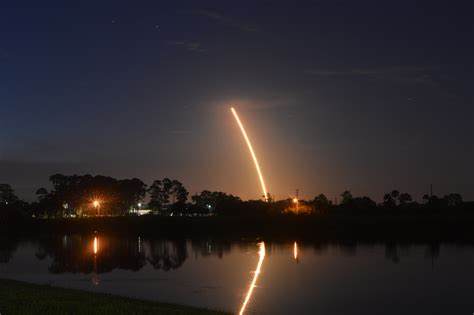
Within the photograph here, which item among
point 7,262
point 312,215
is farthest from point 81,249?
point 312,215

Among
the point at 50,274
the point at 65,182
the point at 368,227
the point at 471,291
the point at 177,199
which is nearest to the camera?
the point at 471,291

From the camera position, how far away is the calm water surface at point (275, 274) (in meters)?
28.3

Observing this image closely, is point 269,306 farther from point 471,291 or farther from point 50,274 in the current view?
point 50,274

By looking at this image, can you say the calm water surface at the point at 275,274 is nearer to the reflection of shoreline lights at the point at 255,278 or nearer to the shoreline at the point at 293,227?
the reflection of shoreline lights at the point at 255,278

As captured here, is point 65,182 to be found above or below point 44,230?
above

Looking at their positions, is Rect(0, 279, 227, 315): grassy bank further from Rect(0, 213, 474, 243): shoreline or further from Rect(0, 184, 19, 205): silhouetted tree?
Rect(0, 184, 19, 205): silhouetted tree

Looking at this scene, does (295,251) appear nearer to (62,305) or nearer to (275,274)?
(275,274)

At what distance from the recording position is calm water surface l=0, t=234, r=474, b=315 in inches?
1116

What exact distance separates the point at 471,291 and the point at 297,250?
92.6 feet

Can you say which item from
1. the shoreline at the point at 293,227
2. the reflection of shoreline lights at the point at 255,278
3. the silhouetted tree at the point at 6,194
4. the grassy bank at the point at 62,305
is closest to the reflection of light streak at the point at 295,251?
the reflection of shoreline lights at the point at 255,278

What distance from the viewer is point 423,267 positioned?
44375 millimetres

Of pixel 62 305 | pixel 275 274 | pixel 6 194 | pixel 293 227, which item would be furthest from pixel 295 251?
pixel 6 194

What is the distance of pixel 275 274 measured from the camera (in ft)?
129

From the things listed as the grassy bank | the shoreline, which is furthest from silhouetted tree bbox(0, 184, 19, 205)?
→ the grassy bank
